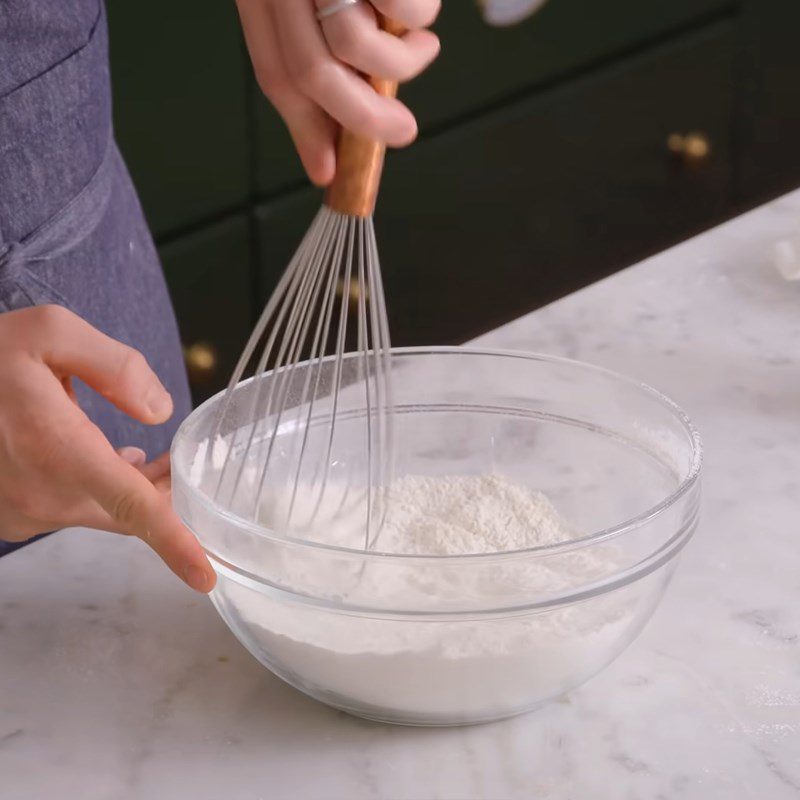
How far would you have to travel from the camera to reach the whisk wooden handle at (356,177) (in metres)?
0.55

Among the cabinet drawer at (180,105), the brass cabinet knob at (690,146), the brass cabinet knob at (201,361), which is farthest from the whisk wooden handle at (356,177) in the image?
the brass cabinet knob at (690,146)

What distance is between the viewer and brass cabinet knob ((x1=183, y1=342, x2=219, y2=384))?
6.17ft

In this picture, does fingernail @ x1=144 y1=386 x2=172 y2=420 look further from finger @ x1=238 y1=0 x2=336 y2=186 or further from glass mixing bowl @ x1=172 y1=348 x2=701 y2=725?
finger @ x1=238 y1=0 x2=336 y2=186

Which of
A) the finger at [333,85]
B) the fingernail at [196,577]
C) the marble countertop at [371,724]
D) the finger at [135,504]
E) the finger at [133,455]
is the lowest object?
the marble countertop at [371,724]

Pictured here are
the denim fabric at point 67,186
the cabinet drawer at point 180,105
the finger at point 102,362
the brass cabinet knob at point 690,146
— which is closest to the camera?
the finger at point 102,362

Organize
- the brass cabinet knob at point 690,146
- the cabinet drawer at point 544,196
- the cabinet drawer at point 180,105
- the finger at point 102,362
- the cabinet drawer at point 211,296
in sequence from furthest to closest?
1. the brass cabinet knob at point 690,146
2. the cabinet drawer at point 544,196
3. the cabinet drawer at point 211,296
4. the cabinet drawer at point 180,105
5. the finger at point 102,362

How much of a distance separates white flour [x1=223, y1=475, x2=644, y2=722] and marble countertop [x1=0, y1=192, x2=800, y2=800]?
24 mm

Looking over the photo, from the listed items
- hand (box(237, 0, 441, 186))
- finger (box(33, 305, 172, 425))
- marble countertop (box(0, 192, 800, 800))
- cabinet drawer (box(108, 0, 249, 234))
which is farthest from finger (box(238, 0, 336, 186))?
cabinet drawer (box(108, 0, 249, 234))

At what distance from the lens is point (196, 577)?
0.56m

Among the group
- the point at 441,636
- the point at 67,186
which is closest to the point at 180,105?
the point at 67,186

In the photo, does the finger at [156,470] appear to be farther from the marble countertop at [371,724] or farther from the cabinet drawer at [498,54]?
the cabinet drawer at [498,54]

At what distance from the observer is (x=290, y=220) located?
1.89m

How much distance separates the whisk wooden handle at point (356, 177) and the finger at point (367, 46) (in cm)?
3

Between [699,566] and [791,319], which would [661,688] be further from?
[791,319]
